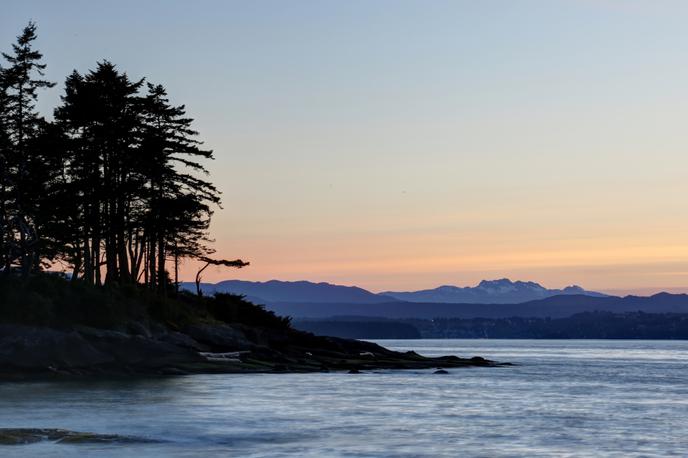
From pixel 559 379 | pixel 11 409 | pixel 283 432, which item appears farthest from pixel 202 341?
Answer: pixel 283 432

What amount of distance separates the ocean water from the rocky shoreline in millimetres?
3469

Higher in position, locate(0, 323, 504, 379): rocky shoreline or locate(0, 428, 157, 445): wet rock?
locate(0, 323, 504, 379): rocky shoreline

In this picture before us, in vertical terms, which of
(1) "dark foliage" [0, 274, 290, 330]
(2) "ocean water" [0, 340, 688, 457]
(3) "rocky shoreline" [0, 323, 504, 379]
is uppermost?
(1) "dark foliage" [0, 274, 290, 330]

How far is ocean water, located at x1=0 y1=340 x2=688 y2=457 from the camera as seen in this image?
34.7m

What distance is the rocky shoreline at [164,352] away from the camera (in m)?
63.6

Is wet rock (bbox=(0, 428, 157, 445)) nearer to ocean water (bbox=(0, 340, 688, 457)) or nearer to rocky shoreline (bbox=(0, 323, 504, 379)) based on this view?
ocean water (bbox=(0, 340, 688, 457))

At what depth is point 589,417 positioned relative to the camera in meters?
48.6

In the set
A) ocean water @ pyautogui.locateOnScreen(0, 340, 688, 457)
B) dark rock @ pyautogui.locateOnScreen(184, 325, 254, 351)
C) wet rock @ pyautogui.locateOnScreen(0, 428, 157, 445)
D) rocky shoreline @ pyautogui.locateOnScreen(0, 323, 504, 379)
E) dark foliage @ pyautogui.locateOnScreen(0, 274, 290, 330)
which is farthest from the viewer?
dark rock @ pyautogui.locateOnScreen(184, 325, 254, 351)

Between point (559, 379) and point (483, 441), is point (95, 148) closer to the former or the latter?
point (559, 379)

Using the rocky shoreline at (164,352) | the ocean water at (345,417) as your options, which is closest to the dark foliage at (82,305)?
the rocky shoreline at (164,352)

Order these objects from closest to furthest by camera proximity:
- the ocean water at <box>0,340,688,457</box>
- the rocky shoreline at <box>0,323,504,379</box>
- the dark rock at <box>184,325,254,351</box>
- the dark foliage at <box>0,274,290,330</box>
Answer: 1. the ocean water at <box>0,340,688,457</box>
2. the rocky shoreline at <box>0,323,504,379</box>
3. the dark foliage at <box>0,274,290,330</box>
4. the dark rock at <box>184,325,254,351</box>

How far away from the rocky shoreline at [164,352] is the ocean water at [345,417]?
3.47 m

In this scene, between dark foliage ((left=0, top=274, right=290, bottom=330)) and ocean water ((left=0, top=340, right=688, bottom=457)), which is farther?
dark foliage ((left=0, top=274, right=290, bottom=330))

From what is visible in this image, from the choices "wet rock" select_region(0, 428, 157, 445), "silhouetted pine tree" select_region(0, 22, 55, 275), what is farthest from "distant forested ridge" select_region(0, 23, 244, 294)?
"wet rock" select_region(0, 428, 157, 445)
